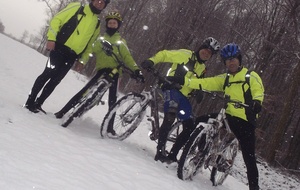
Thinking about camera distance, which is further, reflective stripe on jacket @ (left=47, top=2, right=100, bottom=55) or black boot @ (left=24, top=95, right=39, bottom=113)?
black boot @ (left=24, top=95, right=39, bottom=113)

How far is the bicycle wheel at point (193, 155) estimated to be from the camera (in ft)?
17.1

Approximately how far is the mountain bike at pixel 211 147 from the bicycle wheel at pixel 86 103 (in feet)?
6.03

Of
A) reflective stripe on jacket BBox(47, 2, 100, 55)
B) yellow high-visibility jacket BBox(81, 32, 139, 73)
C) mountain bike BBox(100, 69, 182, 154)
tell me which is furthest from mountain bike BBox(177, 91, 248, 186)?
reflective stripe on jacket BBox(47, 2, 100, 55)

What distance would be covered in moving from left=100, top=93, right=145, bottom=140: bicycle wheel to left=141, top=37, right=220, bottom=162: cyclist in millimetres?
493

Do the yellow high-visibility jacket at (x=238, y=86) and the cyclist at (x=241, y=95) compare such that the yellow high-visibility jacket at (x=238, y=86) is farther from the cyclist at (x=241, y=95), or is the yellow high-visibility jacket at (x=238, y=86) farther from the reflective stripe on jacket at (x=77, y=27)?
the reflective stripe on jacket at (x=77, y=27)

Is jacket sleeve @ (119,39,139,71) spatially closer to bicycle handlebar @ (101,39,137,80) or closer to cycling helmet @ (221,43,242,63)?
bicycle handlebar @ (101,39,137,80)

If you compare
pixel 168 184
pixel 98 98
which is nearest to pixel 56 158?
pixel 168 184

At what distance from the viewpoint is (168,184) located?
4.79 m

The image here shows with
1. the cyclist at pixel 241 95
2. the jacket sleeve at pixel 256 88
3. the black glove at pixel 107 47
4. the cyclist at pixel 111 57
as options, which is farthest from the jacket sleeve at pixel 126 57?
the jacket sleeve at pixel 256 88

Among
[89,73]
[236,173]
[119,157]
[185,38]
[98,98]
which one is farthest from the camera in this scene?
[89,73]

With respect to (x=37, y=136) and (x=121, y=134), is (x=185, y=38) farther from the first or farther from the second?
(x=37, y=136)

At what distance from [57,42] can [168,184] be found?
319cm

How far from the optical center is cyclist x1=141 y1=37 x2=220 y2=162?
5777 mm

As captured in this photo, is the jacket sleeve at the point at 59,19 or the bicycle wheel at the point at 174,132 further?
the bicycle wheel at the point at 174,132
